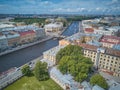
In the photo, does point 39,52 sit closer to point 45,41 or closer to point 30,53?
point 30,53

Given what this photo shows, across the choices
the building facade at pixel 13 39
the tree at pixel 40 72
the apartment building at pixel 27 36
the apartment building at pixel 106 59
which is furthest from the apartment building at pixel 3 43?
the apartment building at pixel 106 59

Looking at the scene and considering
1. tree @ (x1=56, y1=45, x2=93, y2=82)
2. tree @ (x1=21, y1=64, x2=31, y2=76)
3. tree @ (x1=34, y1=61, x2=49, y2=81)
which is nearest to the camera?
tree @ (x1=56, y1=45, x2=93, y2=82)

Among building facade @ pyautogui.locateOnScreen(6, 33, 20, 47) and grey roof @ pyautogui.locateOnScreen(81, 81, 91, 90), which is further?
building facade @ pyautogui.locateOnScreen(6, 33, 20, 47)

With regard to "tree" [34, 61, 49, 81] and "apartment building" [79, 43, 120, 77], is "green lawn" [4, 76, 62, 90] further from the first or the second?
"apartment building" [79, 43, 120, 77]

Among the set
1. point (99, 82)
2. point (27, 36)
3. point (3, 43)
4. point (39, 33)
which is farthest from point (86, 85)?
point (39, 33)

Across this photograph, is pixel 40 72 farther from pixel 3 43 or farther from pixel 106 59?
pixel 3 43

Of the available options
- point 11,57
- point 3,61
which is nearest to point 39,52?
point 11,57

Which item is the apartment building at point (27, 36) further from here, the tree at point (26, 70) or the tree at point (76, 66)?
the tree at point (76, 66)

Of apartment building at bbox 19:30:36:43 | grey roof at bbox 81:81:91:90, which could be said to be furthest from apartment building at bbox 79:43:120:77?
apartment building at bbox 19:30:36:43
